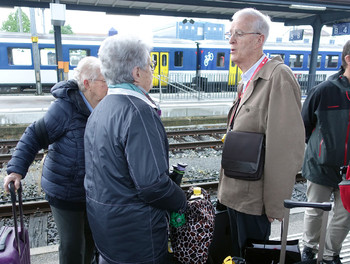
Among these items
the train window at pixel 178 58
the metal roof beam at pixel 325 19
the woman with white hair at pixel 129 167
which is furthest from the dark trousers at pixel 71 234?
the train window at pixel 178 58

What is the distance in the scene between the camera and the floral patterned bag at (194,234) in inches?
73.0

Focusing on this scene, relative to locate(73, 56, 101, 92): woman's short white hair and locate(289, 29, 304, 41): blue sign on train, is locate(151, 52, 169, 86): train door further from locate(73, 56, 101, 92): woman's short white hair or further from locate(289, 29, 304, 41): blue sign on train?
locate(73, 56, 101, 92): woman's short white hair

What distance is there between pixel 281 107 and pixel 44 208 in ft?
12.0

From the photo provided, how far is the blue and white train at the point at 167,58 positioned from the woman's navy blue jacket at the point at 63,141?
12.8m

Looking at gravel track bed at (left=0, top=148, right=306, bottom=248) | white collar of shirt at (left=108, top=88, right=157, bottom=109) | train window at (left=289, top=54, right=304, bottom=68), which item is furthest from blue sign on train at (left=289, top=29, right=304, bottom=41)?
white collar of shirt at (left=108, top=88, right=157, bottom=109)

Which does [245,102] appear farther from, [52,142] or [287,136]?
[52,142]

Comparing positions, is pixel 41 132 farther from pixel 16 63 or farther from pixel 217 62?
pixel 217 62

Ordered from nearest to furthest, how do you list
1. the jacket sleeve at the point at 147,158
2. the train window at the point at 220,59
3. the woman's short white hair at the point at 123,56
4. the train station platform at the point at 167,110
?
1. the jacket sleeve at the point at 147,158
2. the woman's short white hair at the point at 123,56
3. the train station platform at the point at 167,110
4. the train window at the point at 220,59

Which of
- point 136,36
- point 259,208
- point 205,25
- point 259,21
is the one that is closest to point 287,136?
point 259,208

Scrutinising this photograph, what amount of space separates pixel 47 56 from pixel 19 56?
1.40 meters

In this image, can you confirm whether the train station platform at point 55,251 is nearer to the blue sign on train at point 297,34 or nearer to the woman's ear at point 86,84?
the woman's ear at point 86,84

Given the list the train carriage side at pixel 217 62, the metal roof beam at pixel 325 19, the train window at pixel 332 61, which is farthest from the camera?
the train window at pixel 332 61

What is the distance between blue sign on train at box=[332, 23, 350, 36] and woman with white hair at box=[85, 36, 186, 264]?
41.4ft

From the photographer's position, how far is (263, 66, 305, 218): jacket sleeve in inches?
73.9
